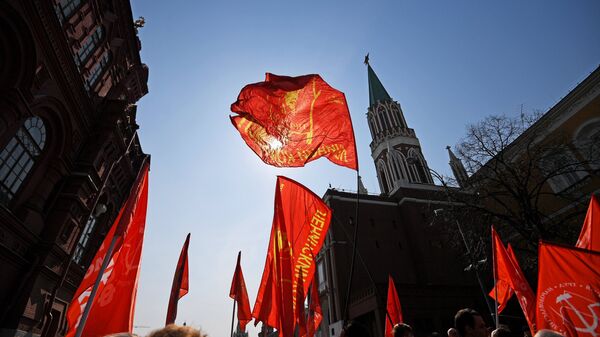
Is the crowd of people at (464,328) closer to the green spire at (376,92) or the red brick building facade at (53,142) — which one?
the red brick building facade at (53,142)

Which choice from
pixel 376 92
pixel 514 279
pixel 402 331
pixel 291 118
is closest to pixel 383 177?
pixel 376 92

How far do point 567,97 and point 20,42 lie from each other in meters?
32.7

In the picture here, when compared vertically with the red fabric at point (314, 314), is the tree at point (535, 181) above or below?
above

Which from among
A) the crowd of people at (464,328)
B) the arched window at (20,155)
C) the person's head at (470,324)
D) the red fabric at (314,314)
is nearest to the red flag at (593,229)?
the crowd of people at (464,328)

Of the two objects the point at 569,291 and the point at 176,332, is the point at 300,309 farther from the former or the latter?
the point at 569,291

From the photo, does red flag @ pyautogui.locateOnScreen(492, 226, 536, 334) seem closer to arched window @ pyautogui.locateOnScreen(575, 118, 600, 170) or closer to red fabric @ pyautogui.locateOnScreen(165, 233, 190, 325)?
red fabric @ pyautogui.locateOnScreen(165, 233, 190, 325)

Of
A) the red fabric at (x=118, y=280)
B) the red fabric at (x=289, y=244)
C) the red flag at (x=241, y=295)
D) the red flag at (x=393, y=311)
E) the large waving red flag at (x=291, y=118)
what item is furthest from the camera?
the red flag at (x=241, y=295)

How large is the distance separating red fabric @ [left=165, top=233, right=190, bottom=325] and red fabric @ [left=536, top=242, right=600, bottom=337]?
8309 mm

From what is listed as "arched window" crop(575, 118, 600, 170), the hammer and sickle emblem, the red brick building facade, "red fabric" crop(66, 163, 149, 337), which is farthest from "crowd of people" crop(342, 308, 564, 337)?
"arched window" crop(575, 118, 600, 170)

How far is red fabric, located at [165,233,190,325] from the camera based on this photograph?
26.5 feet

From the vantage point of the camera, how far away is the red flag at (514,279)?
7.35 m

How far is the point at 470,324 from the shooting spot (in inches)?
160

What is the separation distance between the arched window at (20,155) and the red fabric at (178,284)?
597 centimetres

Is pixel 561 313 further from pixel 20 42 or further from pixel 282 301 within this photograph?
pixel 20 42
